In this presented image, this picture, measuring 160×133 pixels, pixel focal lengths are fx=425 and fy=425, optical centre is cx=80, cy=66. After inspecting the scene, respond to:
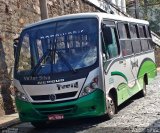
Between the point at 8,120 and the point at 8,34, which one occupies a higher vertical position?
the point at 8,34

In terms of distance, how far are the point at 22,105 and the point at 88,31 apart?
2.14 meters

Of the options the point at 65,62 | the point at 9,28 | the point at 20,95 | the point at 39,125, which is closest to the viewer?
the point at 65,62

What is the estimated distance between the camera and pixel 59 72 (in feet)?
29.0

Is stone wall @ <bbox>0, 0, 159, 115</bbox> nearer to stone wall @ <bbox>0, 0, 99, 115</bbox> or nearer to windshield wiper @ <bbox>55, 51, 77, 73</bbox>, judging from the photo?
stone wall @ <bbox>0, 0, 99, 115</bbox>

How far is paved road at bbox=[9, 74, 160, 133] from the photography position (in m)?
8.51

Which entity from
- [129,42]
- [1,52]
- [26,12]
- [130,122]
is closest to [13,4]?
[26,12]

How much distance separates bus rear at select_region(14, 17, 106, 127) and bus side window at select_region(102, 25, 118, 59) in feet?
0.91

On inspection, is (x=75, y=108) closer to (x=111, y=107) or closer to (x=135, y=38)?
(x=111, y=107)

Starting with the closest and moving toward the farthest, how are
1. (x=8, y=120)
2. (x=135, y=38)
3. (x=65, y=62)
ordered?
(x=65, y=62) < (x=8, y=120) < (x=135, y=38)

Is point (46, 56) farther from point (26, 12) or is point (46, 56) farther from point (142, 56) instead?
point (26, 12)

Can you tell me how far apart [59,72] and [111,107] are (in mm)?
1537

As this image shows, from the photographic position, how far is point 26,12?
15.0 meters

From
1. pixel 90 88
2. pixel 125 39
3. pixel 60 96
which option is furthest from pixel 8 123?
pixel 125 39

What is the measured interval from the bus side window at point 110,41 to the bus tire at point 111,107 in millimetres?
973
